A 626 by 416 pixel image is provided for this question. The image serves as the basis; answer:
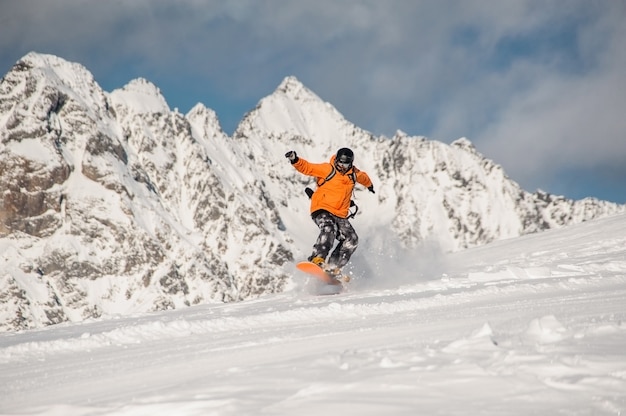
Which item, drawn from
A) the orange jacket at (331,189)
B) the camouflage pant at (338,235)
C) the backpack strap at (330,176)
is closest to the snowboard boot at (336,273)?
the camouflage pant at (338,235)

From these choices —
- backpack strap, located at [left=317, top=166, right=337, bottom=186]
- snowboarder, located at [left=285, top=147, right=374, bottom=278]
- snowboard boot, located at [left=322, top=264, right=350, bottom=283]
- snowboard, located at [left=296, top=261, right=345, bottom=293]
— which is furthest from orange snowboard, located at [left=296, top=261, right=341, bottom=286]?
backpack strap, located at [left=317, top=166, right=337, bottom=186]

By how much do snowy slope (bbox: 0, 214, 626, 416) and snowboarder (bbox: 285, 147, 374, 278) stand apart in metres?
3.87

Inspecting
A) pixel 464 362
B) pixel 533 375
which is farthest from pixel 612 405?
pixel 464 362

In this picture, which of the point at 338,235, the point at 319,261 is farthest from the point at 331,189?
the point at 319,261

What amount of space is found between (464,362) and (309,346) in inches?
70.6

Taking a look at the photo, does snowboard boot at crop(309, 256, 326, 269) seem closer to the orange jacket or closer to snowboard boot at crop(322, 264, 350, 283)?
snowboard boot at crop(322, 264, 350, 283)

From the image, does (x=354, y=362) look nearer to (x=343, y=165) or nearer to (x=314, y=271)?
(x=314, y=271)

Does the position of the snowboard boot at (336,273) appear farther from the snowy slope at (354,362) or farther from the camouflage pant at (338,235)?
the snowy slope at (354,362)

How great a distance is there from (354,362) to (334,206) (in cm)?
842

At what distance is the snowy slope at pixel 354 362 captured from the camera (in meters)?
3.69

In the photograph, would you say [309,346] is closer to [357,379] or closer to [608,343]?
[357,379]

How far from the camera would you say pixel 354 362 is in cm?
460

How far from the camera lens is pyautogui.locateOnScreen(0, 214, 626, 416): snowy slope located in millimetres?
3686

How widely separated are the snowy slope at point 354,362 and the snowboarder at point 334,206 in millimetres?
3874
